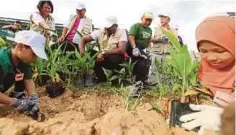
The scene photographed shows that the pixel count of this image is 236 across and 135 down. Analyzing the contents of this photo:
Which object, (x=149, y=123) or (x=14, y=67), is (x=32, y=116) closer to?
(x=14, y=67)

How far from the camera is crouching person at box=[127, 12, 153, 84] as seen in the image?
13.0 ft

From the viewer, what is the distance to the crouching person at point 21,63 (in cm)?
268

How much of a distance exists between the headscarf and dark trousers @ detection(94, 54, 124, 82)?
2.01m

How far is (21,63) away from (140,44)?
145 cm

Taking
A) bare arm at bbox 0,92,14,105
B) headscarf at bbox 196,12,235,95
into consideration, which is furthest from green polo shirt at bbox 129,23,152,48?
headscarf at bbox 196,12,235,95

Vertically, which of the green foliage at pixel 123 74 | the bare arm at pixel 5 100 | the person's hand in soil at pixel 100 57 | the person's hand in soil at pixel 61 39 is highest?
the person's hand in soil at pixel 61 39

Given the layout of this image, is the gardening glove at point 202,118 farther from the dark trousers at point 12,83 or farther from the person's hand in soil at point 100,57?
the person's hand in soil at point 100,57

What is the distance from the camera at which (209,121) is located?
5.41 ft

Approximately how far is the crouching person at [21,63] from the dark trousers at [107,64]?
1.00 meters

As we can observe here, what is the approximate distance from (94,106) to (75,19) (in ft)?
2.96

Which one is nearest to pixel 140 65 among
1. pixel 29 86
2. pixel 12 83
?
pixel 29 86

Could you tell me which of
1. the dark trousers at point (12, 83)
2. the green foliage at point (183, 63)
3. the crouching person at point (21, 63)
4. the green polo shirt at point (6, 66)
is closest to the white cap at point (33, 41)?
the crouching person at point (21, 63)

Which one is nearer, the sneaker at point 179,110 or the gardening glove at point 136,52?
the sneaker at point 179,110

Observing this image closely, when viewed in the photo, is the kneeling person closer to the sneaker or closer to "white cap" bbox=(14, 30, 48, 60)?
"white cap" bbox=(14, 30, 48, 60)
